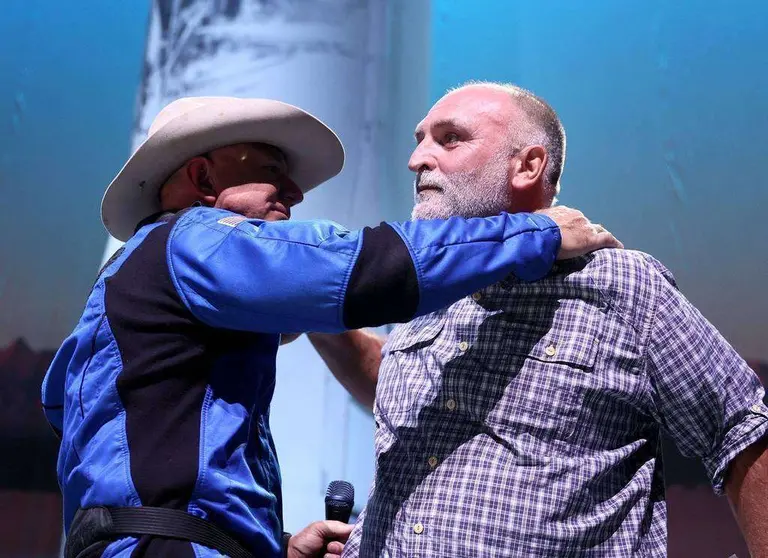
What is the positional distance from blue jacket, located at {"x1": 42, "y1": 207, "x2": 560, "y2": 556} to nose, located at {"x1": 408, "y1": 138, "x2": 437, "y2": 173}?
0.32m

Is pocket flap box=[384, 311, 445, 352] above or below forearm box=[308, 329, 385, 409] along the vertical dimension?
above

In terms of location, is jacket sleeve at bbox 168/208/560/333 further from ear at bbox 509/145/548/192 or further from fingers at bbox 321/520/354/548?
fingers at bbox 321/520/354/548

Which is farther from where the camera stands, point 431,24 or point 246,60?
point 431,24

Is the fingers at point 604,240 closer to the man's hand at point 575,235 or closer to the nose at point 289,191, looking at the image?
the man's hand at point 575,235

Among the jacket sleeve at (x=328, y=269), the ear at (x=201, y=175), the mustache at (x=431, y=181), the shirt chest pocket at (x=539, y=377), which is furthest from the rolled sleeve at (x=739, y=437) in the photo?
the ear at (x=201, y=175)

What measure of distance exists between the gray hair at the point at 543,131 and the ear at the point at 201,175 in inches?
21.5

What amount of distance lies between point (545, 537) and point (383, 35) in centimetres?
198

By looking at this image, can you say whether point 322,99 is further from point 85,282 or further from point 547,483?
point 547,483

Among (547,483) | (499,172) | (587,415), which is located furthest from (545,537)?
(499,172)

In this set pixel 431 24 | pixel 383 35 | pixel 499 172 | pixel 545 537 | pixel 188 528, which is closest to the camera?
pixel 188 528

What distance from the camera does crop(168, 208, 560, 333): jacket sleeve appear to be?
1.12 meters

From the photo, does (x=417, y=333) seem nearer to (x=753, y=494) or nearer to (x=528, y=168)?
(x=528, y=168)

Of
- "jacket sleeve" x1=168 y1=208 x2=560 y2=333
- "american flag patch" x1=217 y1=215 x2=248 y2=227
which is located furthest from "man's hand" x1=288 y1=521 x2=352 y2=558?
"american flag patch" x1=217 y1=215 x2=248 y2=227

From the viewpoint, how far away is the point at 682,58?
295cm
